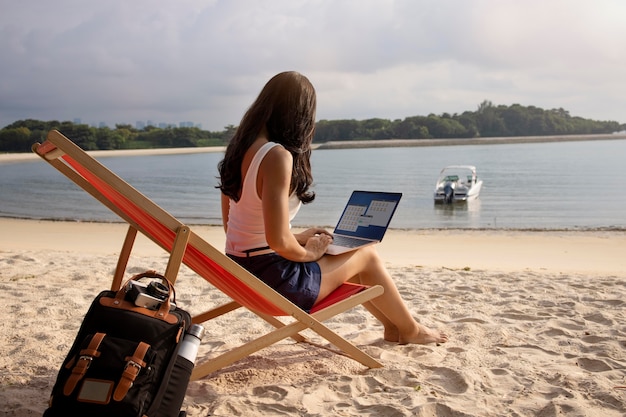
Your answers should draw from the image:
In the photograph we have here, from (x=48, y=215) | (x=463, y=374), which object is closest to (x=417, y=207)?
(x=48, y=215)

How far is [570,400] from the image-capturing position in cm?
253

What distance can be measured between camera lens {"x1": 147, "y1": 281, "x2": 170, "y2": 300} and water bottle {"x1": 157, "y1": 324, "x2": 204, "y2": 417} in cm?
16

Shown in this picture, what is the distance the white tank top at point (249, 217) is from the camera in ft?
8.54

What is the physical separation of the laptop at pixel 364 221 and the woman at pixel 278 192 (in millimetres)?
79

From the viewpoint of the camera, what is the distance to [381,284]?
3096mm

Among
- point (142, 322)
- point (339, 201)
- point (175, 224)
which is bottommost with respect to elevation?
point (339, 201)

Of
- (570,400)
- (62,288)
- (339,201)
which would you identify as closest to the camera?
(570,400)

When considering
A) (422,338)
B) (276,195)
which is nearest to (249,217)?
(276,195)

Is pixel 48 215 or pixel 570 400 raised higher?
pixel 570 400

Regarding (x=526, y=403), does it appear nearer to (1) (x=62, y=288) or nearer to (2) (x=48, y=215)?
(1) (x=62, y=288)

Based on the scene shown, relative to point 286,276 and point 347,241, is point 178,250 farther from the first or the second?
point 347,241

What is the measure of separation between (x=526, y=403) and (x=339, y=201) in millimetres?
19431

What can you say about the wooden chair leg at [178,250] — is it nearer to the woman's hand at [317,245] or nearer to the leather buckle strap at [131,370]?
the leather buckle strap at [131,370]

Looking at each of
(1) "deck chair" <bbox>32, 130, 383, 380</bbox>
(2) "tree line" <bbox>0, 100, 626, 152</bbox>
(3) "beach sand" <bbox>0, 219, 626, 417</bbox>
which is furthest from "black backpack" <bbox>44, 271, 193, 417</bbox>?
(2) "tree line" <bbox>0, 100, 626, 152</bbox>
